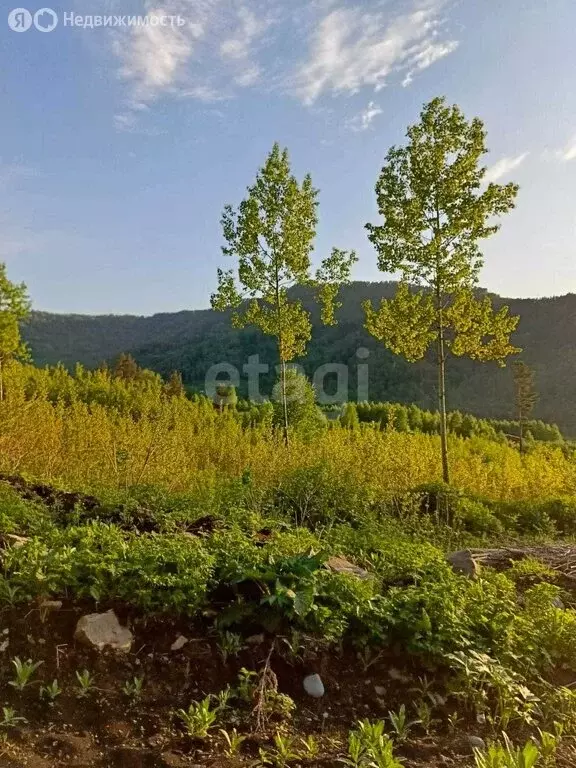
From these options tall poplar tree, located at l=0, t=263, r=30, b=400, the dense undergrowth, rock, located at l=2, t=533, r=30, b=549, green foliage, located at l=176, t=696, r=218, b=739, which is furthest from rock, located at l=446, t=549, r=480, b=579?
tall poplar tree, located at l=0, t=263, r=30, b=400

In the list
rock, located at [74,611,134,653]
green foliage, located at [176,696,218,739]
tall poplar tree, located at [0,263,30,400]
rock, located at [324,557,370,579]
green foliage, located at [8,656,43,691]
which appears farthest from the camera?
tall poplar tree, located at [0,263,30,400]

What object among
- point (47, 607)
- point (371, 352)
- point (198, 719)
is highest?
point (371, 352)

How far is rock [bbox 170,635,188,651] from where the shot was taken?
2.64 meters

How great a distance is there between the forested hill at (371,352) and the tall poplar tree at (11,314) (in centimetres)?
3743

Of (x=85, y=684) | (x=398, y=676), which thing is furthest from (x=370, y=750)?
(x=85, y=684)

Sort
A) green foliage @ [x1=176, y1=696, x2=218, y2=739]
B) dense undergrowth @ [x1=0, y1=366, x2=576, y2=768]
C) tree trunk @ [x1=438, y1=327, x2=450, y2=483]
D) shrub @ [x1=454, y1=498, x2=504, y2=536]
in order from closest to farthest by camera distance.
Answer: green foliage @ [x1=176, y1=696, x2=218, y2=739]
dense undergrowth @ [x1=0, y1=366, x2=576, y2=768]
shrub @ [x1=454, y1=498, x2=504, y2=536]
tree trunk @ [x1=438, y1=327, x2=450, y2=483]

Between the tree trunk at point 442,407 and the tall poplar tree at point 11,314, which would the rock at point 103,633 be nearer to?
the tree trunk at point 442,407

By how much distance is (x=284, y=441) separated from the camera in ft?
33.5

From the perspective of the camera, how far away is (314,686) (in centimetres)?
259

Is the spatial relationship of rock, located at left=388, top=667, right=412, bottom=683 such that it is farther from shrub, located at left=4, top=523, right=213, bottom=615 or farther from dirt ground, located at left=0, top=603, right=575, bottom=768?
shrub, located at left=4, top=523, right=213, bottom=615

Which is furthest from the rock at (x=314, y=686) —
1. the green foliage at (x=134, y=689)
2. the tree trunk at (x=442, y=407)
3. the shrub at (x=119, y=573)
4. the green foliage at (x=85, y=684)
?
the tree trunk at (x=442, y=407)

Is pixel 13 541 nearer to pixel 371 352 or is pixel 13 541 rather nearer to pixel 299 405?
pixel 299 405

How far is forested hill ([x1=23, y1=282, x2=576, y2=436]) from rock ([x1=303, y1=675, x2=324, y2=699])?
50.9 meters

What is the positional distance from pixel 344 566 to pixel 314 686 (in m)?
1.39
